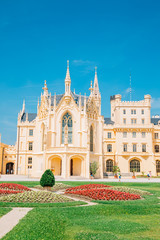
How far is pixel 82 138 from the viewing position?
164ft

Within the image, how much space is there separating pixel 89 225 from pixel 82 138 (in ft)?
132

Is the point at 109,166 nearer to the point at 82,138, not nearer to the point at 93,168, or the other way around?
the point at 82,138

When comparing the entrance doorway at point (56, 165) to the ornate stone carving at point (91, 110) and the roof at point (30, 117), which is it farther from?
the roof at point (30, 117)

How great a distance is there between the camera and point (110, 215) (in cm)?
1208

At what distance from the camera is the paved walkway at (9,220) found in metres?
8.72

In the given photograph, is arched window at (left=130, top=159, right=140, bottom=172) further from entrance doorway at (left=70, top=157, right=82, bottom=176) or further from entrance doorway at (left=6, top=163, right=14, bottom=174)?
entrance doorway at (left=6, top=163, right=14, bottom=174)

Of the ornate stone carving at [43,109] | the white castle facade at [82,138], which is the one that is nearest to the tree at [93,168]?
the white castle facade at [82,138]

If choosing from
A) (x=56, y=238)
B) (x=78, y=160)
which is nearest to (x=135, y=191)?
(x=56, y=238)

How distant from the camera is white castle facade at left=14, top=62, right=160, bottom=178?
157 ft

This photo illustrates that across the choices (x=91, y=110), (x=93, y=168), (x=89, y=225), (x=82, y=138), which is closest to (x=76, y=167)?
(x=93, y=168)

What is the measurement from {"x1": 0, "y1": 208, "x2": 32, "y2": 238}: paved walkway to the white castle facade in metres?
33.4

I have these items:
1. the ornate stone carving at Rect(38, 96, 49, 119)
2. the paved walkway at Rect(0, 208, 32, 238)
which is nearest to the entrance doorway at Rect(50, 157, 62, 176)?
Result: the ornate stone carving at Rect(38, 96, 49, 119)

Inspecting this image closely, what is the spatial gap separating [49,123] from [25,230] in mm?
42191

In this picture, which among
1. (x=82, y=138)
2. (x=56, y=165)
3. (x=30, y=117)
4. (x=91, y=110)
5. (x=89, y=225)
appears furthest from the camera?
(x=30, y=117)
